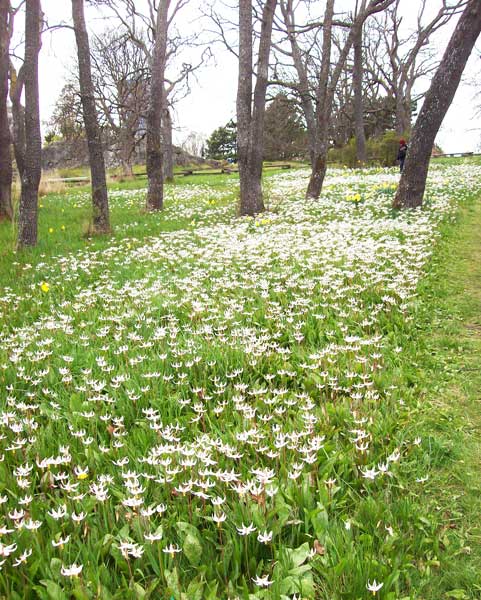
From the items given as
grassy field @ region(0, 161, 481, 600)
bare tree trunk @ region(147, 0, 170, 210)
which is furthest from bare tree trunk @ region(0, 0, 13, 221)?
grassy field @ region(0, 161, 481, 600)

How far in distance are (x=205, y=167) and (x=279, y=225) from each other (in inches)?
1356

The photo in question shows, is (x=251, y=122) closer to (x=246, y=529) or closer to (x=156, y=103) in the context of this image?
(x=156, y=103)

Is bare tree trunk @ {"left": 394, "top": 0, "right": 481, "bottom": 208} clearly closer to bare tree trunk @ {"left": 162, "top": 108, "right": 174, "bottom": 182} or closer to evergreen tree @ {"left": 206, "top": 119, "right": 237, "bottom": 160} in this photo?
bare tree trunk @ {"left": 162, "top": 108, "right": 174, "bottom": 182}

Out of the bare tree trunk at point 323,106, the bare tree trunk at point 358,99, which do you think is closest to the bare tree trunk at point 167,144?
the bare tree trunk at point 358,99

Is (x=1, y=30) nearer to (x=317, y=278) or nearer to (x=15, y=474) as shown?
(x=317, y=278)

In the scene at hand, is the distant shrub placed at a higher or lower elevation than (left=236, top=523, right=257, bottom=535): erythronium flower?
higher

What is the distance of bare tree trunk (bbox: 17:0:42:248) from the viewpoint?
8297mm

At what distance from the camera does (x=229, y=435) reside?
108 inches

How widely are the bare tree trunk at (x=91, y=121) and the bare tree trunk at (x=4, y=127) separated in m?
3.16

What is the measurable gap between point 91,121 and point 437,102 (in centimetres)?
743

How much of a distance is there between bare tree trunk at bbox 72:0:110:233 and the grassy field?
3.79 metres

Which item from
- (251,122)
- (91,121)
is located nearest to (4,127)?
(91,121)

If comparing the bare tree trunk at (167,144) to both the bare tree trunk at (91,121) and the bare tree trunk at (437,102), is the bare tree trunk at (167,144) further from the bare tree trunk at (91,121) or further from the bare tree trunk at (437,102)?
the bare tree trunk at (437,102)

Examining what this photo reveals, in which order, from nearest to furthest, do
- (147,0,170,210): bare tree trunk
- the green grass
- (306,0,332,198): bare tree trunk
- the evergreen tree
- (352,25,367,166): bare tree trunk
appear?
1. the green grass
2. (306,0,332,198): bare tree trunk
3. (147,0,170,210): bare tree trunk
4. (352,25,367,166): bare tree trunk
5. the evergreen tree
